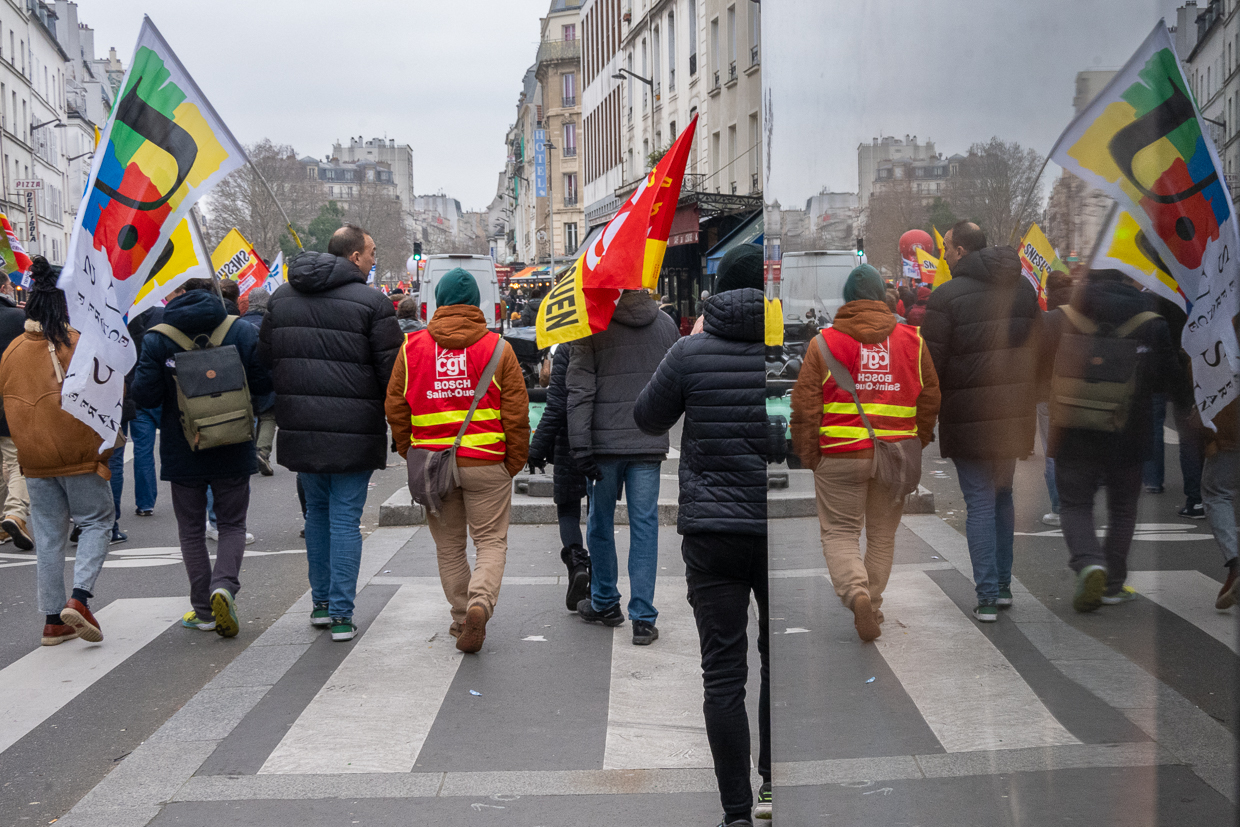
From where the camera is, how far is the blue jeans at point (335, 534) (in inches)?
215

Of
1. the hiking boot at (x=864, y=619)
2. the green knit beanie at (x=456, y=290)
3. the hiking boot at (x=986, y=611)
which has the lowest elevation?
the hiking boot at (x=864, y=619)

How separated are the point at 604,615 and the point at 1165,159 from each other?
16.6ft

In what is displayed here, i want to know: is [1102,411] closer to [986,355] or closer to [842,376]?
[986,355]

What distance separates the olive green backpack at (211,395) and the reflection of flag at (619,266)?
154 centimetres

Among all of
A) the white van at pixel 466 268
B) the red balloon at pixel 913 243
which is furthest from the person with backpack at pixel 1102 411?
the white van at pixel 466 268

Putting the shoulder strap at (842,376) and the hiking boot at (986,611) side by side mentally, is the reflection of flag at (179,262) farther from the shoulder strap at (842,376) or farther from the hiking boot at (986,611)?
the hiking boot at (986,611)

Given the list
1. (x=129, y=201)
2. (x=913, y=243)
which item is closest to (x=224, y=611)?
(x=129, y=201)

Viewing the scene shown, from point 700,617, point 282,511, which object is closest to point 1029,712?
point 700,617

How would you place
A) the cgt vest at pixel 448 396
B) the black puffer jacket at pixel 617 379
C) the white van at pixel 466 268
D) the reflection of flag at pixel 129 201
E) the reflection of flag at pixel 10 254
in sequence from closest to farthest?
the reflection of flag at pixel 129 201 < the cgt vest at pixel 448 396 < the black puffer jacket at pixel 617 379 < the reflection of flag at pixel 10 254 < the white van at pixel 466 268

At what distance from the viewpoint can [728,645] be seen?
10.2 ft

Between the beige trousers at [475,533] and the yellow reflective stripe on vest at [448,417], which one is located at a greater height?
the yellow reflective stripe on vest at [448,417]

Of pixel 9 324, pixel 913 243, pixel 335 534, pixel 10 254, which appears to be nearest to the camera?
pixel 913 243

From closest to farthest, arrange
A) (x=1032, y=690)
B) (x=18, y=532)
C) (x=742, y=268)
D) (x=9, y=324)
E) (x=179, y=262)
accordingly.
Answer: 1. (x=1032, y=690)
2. (x=742, y=268)
3. (x=179, y=262)
4. (x=9, y=324)
5. (x=18, y=532)

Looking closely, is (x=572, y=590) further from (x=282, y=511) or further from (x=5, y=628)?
(x=282, y=511)
